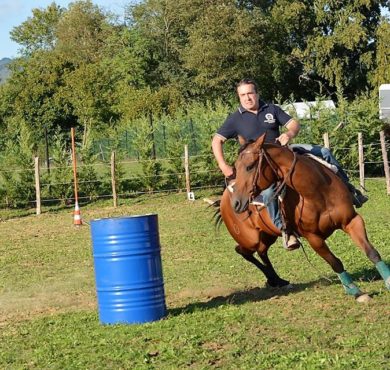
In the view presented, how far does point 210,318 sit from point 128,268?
3.11 feet

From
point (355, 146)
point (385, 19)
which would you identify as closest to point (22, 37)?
point (385, 19)

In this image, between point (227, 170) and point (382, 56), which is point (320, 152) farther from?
point (382, 56)

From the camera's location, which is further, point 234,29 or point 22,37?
point 22,37

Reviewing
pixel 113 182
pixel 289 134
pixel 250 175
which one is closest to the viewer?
pixel 250 175

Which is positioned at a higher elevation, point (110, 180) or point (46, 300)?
point (110, 180)

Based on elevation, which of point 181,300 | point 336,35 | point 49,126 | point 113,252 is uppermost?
point 336,35

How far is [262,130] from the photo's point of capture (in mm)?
8039

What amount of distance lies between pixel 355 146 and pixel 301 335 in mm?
21059

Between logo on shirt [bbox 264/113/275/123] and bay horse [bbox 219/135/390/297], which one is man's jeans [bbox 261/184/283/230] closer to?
bay horse [bbox 219/135/390/297]

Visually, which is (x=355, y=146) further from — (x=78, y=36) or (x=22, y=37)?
(x=22, y=37)

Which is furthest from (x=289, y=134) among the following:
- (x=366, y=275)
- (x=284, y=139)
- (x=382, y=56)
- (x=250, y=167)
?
(x=382, y=56)

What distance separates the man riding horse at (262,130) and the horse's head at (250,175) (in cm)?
50

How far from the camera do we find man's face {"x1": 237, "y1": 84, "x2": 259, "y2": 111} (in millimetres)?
7902

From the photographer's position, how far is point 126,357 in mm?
6078
